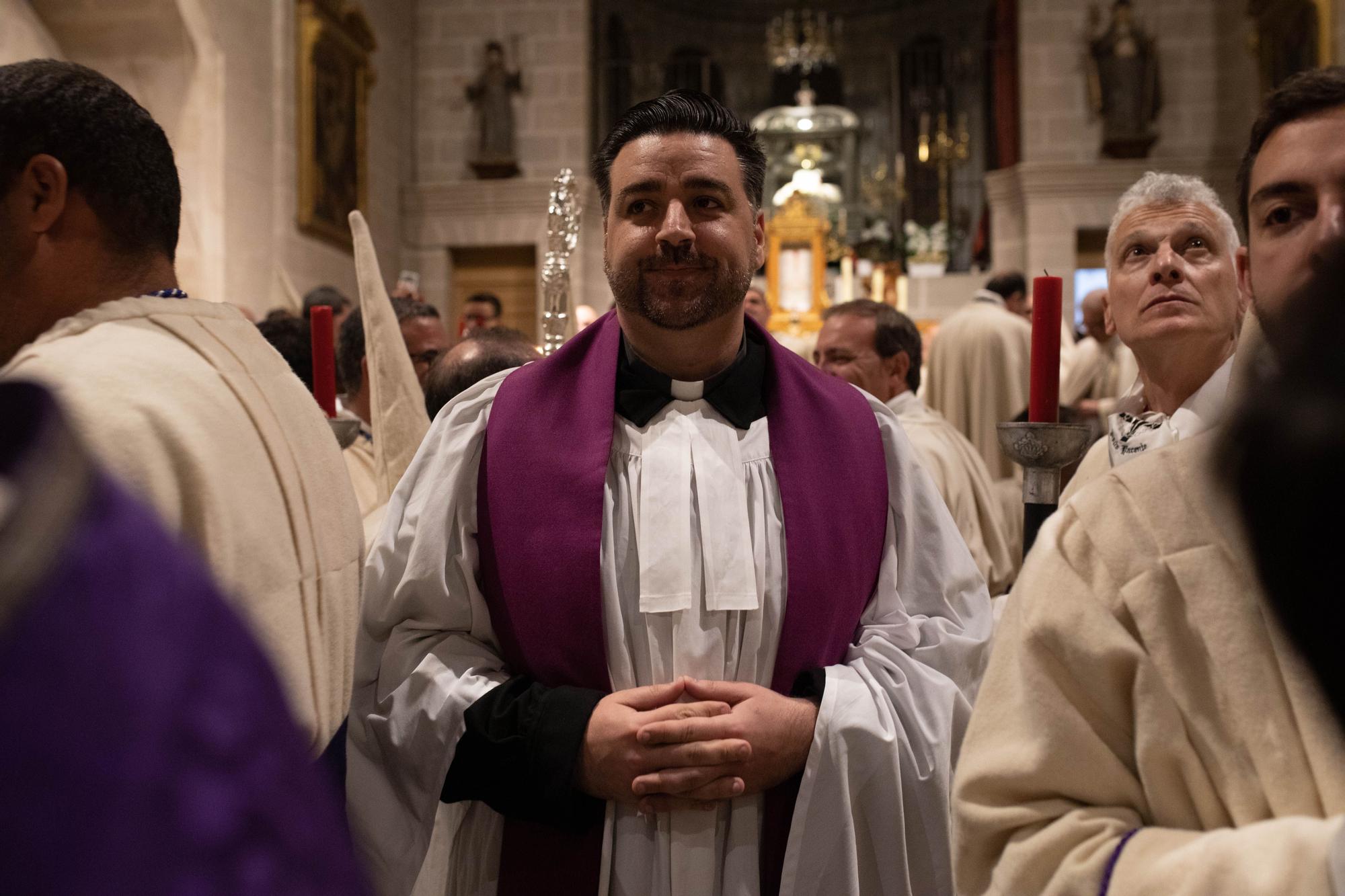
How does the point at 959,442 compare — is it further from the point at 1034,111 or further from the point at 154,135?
the point at 1034,111

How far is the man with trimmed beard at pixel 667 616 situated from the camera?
190 centimetres

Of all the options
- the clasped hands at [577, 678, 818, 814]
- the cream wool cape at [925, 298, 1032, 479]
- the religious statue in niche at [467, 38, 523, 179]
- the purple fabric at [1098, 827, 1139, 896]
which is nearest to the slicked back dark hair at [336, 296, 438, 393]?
the clasped hands at [577, 678, 818, 814]

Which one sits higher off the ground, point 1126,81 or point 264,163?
point 1126,81

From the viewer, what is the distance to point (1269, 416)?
71cm

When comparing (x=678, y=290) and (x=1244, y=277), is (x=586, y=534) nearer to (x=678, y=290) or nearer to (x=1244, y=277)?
(x=678, y=290)

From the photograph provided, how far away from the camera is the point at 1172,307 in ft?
8.02

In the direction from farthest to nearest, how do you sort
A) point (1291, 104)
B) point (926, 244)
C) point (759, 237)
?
point (926, 244) < point (759, 237) < point (1291, 104)

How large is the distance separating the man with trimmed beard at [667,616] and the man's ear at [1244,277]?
2.13ft

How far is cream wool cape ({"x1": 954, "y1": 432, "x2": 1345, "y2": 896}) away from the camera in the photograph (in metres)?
1.07

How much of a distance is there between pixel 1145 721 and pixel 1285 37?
1221 centimetres

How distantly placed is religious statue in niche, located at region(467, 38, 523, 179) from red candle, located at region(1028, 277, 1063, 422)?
12.4 meters

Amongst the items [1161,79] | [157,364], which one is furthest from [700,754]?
[1161,79]

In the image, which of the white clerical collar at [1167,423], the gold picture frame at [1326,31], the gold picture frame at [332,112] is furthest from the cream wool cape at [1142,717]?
the gold picture frame at [1326,31]

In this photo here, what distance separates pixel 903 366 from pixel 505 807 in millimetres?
2570
